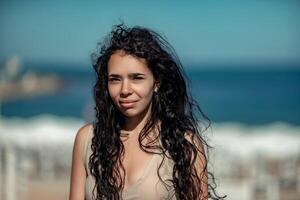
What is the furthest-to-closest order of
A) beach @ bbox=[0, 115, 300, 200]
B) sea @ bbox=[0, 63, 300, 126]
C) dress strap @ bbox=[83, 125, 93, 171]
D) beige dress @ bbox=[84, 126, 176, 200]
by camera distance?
sea @ bbox=[0, 63, 300, 126], beach @ bbox=[0, 115, 300, 200], dress strap @ bbox=[83, 125, 93, 171], beige dress @ bbox=[84, 126, 176, 200]

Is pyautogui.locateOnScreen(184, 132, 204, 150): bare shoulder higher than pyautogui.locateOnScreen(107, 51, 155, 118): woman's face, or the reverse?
pyautogui.locateOnScreen(107, 51, 155, 118): woman's face

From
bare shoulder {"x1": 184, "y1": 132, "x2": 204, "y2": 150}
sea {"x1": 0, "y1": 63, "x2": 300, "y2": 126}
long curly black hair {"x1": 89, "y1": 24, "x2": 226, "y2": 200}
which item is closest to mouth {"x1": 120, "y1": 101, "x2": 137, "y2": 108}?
long curly black hair {"x1": 89, "y1": 24, "x2": 226, "y2": 200}

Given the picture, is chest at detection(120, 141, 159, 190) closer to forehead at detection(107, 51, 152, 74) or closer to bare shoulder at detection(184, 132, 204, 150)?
bare shoulder at detection(184, 132, 204, 150)

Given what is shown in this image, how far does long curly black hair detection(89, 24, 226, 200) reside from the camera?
2383 millimetres

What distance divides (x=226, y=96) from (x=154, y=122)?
229 ft

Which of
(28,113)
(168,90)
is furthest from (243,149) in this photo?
(28,113)

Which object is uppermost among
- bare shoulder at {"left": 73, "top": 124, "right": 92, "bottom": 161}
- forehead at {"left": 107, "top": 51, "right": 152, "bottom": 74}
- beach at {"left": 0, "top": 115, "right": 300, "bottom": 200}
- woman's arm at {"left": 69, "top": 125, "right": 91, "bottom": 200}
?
forehead at {"left": 107, "top": 51, "right": 152, "bottom": 74}

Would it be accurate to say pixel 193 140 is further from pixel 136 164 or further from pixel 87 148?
pixel 87 148

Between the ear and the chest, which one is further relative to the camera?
the ear

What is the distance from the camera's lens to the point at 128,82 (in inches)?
92.4

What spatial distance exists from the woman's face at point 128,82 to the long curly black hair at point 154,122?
26 millimetres

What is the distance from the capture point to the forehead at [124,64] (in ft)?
7.73

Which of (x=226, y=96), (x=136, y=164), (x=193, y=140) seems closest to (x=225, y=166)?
(x=193, y=140)

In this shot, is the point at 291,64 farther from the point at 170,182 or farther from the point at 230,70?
the point at 170,182
